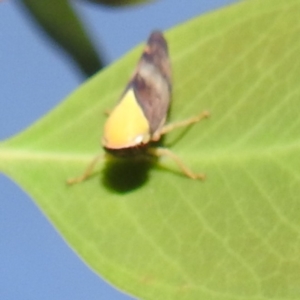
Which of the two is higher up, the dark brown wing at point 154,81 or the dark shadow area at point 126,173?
the dark brown wing at point 154,81

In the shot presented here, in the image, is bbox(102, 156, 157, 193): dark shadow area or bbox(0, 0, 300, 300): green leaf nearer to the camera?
bbox(0, 0, 300, 300): green leaf

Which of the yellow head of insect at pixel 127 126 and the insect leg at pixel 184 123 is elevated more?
the yellow head of insect at pixel 127 126

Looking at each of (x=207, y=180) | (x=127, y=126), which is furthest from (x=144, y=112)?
(x=207, y=180)

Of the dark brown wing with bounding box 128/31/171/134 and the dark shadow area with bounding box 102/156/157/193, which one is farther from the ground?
the dark brown wing with bounding box 128/31/171/134

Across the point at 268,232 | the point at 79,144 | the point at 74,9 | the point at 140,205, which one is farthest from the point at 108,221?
the point at 74,9

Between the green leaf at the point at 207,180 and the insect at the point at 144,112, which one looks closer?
the green leaf at the point at 207,180
